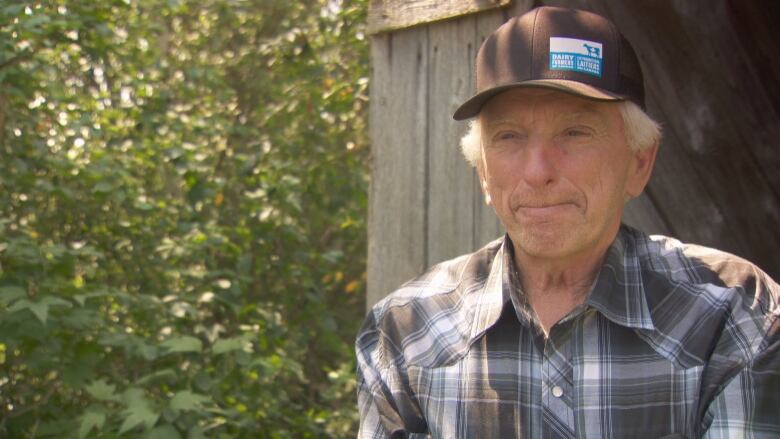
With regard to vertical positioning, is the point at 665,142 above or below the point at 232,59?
below

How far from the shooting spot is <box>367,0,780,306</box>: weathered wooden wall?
125 inches

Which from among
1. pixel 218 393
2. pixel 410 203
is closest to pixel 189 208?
pixel 218 393

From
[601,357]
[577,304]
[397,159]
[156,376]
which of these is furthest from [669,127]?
[156,376]

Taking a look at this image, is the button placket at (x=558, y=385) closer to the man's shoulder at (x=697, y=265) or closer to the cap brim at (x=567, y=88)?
the man's shoulder at (x=697, y=265)

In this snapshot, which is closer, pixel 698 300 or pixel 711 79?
pixel 698 300

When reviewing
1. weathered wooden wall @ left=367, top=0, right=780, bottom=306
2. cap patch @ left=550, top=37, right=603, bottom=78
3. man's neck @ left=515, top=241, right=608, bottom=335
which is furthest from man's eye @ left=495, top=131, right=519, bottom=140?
weathered wooden wall @ left=367, top=0, right=780, bottom=306

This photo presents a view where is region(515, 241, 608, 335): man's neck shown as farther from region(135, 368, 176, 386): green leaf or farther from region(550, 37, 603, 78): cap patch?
region(135, 368, 176, 386): green leaf

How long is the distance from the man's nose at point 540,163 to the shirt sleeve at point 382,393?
54 centimetres

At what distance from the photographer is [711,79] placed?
3.22 meters

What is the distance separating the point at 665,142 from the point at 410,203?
2.80 feet

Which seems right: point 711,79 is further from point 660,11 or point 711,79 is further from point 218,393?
point 218,393

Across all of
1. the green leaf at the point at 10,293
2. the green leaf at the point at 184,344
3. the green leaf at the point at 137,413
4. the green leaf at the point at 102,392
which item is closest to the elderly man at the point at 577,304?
the green leaf at the point at 137,413

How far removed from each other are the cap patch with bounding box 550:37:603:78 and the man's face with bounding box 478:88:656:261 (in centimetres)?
7

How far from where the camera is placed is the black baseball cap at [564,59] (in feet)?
7.13
